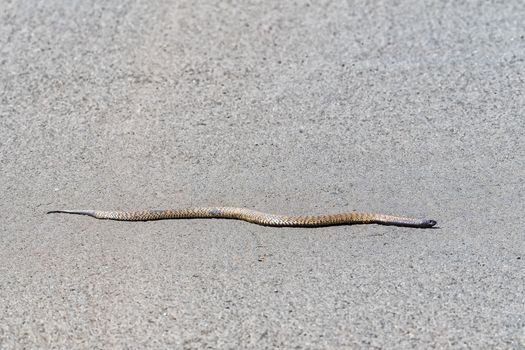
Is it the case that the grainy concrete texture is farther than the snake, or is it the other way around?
the snake

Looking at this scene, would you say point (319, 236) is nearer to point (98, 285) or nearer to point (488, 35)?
point (98, 285)

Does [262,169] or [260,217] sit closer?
[260,217]

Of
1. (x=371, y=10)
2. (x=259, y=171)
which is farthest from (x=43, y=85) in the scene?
(x=371, y=10)

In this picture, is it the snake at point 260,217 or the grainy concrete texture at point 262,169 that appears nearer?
the grainy concrete texture at point 262,169

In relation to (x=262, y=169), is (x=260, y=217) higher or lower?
lower
